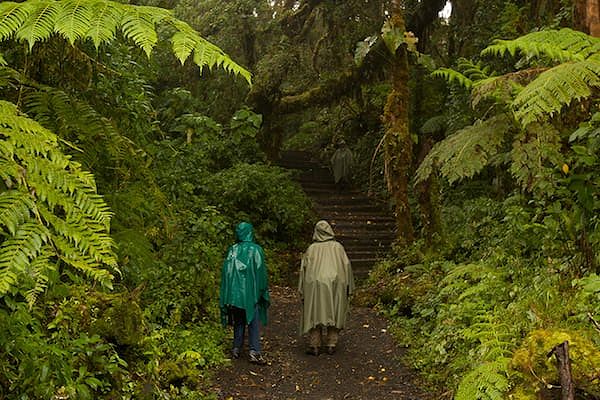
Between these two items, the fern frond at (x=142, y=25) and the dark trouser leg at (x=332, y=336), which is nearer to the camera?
the fern frond at (x=142, y=25)

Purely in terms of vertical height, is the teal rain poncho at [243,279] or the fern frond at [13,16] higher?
the fern frond at [13,16]

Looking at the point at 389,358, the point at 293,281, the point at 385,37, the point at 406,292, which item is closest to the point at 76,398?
the point at 389,358

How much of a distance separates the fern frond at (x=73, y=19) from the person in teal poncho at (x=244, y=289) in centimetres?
522

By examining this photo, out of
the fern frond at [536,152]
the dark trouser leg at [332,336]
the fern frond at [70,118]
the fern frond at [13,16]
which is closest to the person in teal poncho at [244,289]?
the dark trouser leg at [332,336]

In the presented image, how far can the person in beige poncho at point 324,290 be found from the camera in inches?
331

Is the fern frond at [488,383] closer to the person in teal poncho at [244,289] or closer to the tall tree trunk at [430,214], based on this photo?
the person in teal poncho at [244,289]

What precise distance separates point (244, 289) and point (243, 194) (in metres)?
7.55

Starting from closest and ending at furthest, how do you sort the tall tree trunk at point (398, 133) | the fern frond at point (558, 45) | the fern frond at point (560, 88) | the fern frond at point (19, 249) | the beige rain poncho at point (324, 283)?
1. the fern frond at point (19, 249)
2. the fern frond at point (560, 88)
3. the fern frond at point (558, 45)
4. the beige rain poncho at point (324, 283)
5. the tall tree trunk at point (398, 133)

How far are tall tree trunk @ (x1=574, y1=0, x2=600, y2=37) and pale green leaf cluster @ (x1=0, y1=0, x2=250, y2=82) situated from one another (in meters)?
5.06

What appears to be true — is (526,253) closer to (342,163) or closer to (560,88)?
(560,88)

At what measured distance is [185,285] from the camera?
9367mm

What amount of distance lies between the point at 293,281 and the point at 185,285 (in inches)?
194

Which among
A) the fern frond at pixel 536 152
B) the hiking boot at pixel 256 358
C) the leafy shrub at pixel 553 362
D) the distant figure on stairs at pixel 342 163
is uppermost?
the fern frond at pixel 536 152

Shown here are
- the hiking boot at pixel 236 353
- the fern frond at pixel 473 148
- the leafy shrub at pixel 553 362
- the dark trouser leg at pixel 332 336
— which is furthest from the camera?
the dark trouser leg at pixel 332 336
